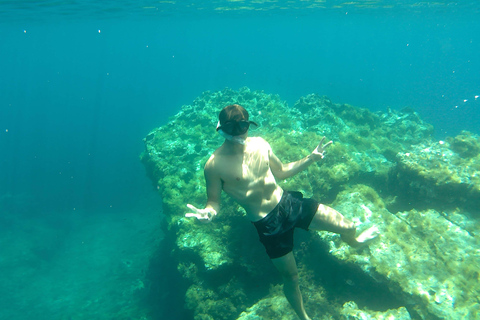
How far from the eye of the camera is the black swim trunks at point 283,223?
3.28 metres

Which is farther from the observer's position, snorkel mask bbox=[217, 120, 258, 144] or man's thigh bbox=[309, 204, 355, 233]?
man's thigh bbox=[309, 204, 355, 233]

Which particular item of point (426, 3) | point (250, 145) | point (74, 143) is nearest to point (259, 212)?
point (250, 145)

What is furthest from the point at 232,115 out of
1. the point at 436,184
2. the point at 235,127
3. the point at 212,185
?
the point at 436,184

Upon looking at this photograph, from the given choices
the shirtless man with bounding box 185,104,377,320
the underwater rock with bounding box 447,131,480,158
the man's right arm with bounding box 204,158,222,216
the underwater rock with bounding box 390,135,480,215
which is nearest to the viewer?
the shirtless man with bounding box 185,104,377,320

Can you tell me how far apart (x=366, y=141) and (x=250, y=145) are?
29.0 feet

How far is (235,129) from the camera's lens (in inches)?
Result: 112

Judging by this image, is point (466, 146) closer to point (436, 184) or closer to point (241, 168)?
point (436, 184)

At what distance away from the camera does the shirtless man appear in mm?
2920

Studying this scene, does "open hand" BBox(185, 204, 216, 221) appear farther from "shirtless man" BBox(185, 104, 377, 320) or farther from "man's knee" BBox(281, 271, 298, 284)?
"man's knee" BBox(281, 271, 298, 284)

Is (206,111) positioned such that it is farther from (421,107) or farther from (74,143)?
(74,143)

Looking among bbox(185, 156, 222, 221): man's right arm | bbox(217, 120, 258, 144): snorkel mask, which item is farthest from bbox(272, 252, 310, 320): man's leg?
bbox(217, 120, 258, 144): snorkel mask

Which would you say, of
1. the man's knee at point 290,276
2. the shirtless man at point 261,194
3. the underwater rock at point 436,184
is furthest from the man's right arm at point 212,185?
the underwater rock at point 436,184

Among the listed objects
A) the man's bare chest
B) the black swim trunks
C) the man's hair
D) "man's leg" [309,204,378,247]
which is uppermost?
the man's hair

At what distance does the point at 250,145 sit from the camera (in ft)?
10.8
